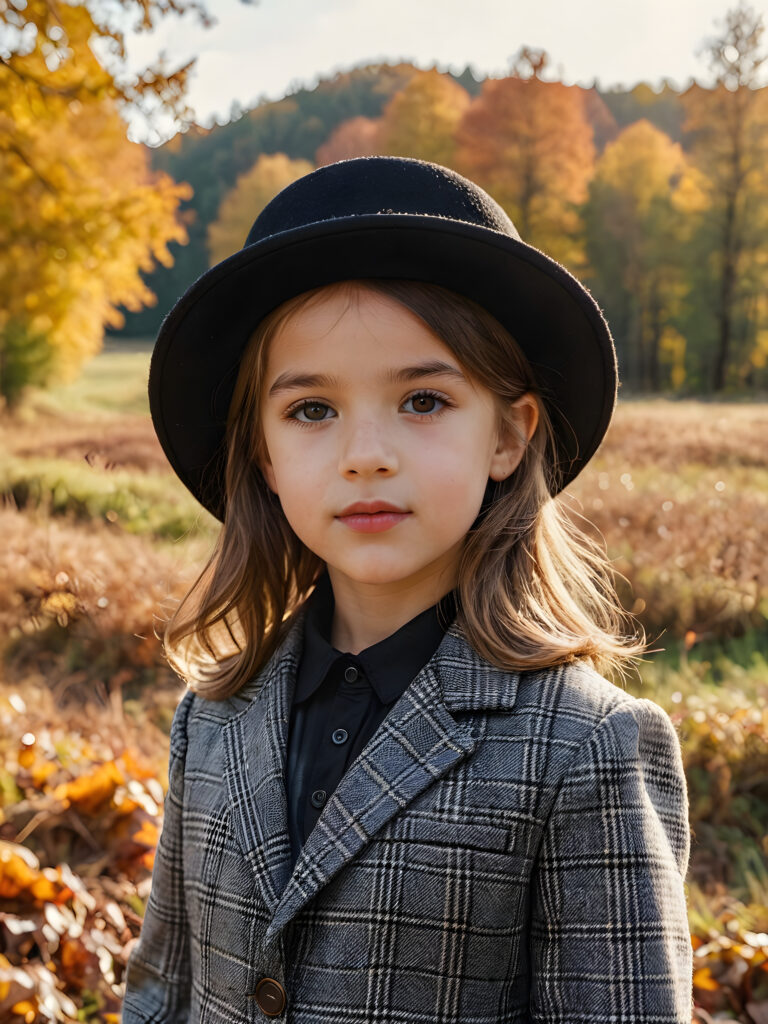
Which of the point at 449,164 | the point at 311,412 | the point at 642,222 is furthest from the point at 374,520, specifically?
the point at 642,222

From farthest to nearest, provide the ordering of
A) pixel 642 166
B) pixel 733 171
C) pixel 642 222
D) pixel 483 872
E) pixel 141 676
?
pixel 642 222 → pixel 642 166 → pixel 733 171 → pixel 141 676 → pixel 483 872

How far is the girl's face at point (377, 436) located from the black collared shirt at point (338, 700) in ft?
0.50

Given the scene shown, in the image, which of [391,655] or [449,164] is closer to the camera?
[391,655]

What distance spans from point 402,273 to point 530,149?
19.9 meters

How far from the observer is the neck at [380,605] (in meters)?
1.66

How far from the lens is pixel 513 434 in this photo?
5.48ft

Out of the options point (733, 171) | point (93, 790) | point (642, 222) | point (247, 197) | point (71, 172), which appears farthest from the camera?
point (247, 197)

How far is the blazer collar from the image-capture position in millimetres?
1363

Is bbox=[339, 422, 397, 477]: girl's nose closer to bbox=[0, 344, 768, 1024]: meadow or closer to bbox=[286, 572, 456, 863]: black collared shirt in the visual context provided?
bbox=[286, 572, 456, 863]: black collared shirt

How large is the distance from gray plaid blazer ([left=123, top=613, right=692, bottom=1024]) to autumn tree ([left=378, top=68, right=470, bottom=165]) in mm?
19575

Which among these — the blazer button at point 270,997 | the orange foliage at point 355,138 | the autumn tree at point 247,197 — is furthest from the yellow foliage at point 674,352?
the blazer button at point 270,997

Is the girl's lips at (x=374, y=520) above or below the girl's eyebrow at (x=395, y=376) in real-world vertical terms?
below

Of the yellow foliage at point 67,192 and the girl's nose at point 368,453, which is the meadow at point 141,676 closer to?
the girl's nose at point 368,453

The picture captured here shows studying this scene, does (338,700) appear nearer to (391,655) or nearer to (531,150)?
(391,655)
